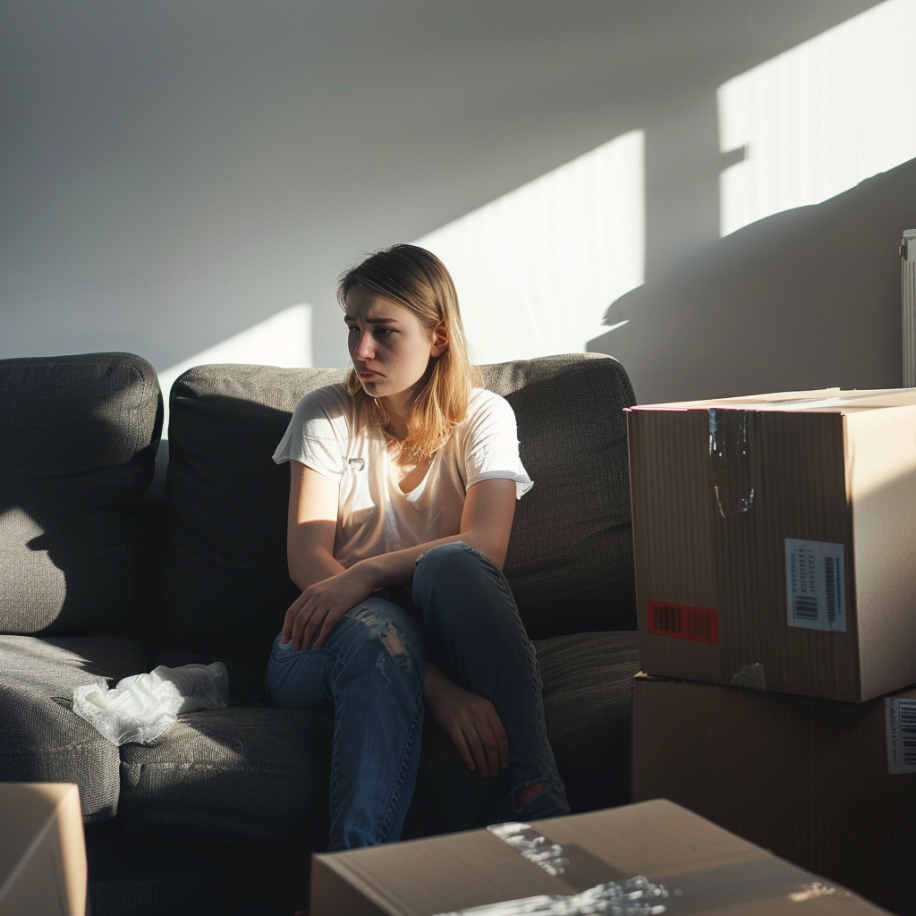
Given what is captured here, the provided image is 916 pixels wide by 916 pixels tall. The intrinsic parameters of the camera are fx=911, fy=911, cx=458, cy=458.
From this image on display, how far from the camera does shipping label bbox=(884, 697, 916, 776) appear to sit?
0.99 meters

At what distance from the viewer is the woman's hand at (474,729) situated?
4.02ft

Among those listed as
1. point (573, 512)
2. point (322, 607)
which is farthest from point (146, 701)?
point (573, 512)

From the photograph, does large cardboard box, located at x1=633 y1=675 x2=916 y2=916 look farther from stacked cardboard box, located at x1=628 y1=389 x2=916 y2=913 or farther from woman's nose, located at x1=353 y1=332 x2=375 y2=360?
woman's nose, located at x1=353 y1=332 x2=375 y2=360

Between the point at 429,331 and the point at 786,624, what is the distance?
880 millimetres

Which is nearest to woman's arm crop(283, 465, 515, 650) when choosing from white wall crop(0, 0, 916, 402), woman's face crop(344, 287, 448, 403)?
woman's face crop(344, 287, 448, 403)

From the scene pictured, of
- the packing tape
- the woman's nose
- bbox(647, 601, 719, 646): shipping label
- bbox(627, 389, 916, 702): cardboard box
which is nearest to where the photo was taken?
the packing tape

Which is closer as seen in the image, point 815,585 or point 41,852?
point 41,852

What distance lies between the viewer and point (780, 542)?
40.1 inches

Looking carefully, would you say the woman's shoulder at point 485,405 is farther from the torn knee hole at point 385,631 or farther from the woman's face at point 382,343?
the torn knee hole at point 385,631

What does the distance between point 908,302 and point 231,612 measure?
1.56 m

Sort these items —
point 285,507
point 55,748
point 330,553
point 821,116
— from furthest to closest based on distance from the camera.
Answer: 1. point 821,116
2. point 285,507
3. point 330,553
4. point 55,748

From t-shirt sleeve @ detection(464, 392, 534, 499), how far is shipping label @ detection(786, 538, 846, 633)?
0.66 m

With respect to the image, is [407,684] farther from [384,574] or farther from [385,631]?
[384,574]

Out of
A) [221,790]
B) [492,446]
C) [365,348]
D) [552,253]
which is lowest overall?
[221,790]
